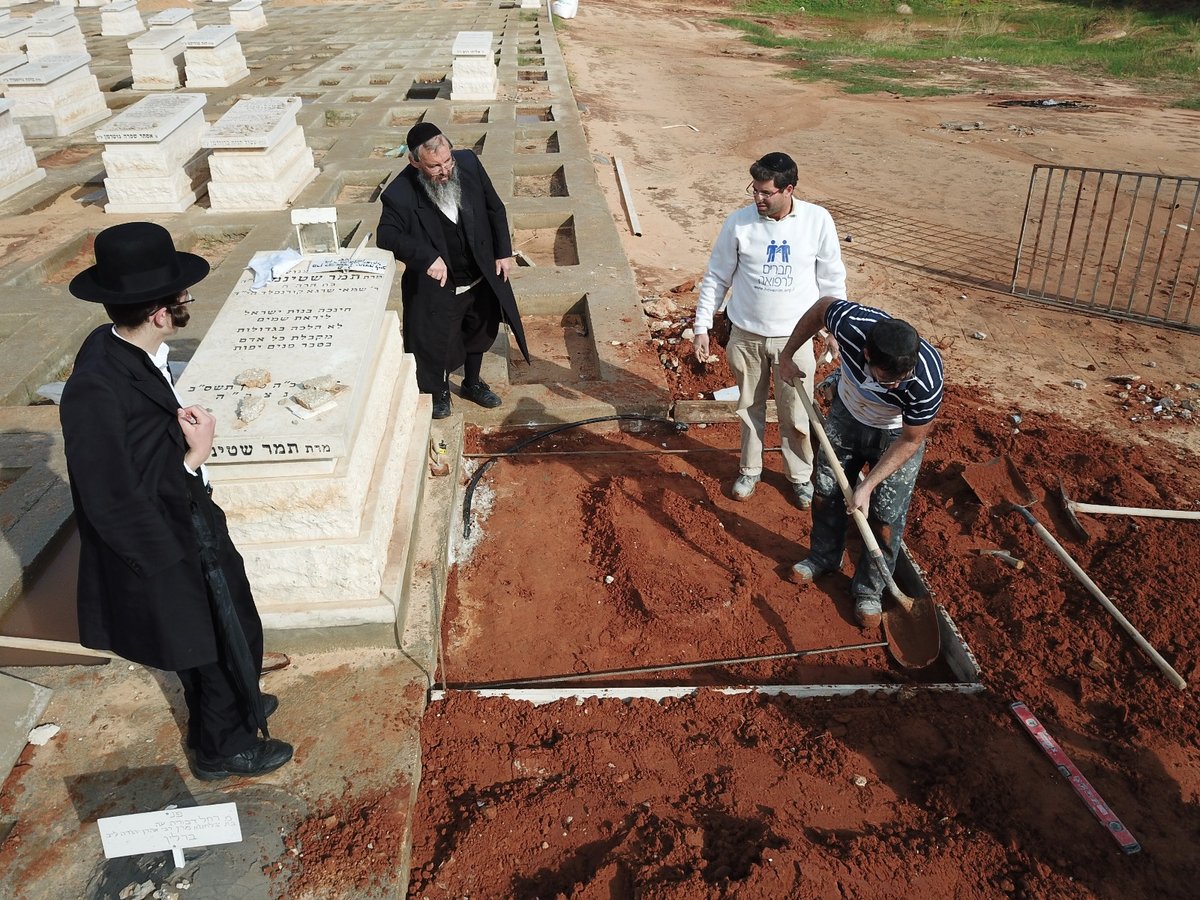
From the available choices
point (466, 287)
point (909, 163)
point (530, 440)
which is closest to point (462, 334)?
point (466, 287)

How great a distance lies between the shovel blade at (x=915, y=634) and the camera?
4.09 m

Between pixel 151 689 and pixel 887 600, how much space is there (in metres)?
3.56

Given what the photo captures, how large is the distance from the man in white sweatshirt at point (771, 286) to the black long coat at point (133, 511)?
3.07 meters

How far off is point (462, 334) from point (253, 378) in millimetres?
2348

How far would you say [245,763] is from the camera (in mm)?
3105

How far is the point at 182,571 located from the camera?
276 cm

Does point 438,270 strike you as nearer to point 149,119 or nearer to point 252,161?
point 252,161

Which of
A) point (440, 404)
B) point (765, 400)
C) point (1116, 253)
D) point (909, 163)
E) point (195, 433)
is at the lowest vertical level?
point (909, 163)

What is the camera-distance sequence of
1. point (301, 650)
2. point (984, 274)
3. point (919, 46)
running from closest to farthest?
1. point (301, 650)
2. point (984, 274)
3. point (919, 46)

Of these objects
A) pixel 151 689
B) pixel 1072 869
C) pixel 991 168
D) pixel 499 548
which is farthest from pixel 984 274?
pixel 151 689

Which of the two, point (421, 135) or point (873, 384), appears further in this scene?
point (421, 135)

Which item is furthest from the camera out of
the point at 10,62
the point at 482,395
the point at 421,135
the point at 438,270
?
the point at 10,62

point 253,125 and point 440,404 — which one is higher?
point 253,125

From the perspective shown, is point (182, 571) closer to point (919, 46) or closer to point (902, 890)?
point (902, 890)
